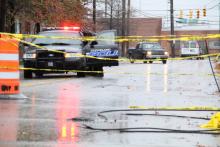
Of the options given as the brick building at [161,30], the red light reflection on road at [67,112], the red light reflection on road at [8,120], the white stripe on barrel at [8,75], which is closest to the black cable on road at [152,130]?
the red light reflection on road at [67,112]

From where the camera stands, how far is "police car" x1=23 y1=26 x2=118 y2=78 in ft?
66.9

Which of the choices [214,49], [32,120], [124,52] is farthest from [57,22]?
[214,49]

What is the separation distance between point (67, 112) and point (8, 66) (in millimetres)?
2639

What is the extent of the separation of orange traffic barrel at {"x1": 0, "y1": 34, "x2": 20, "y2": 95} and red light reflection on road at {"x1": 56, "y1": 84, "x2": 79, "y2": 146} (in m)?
1.02

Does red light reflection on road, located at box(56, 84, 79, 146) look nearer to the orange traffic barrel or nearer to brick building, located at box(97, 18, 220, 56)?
the orange traffic barrel

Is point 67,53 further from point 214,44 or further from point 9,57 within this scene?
point 214,44

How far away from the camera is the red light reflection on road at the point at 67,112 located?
773cm

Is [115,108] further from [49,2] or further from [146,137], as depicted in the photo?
[49,2]

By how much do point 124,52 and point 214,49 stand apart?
28.1 metres

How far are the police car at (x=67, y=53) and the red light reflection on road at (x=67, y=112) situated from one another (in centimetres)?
511

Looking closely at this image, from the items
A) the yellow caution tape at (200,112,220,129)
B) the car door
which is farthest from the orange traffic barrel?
the car door

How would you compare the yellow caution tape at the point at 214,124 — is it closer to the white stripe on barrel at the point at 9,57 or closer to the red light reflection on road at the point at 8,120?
the red light reflection on road at the point at 8,120

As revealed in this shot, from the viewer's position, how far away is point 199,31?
313 ft

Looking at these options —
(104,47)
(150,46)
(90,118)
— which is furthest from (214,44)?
(90,118)
